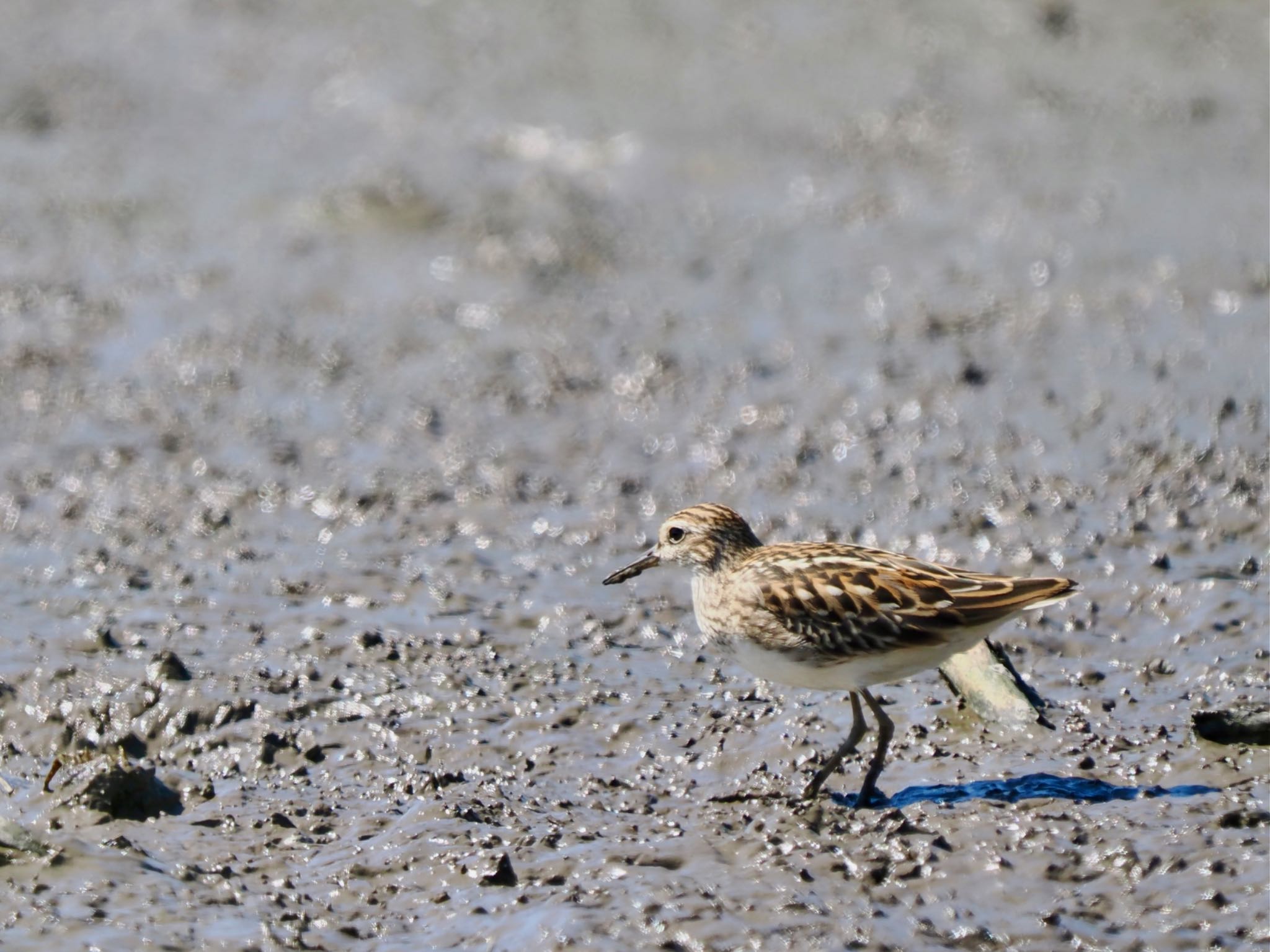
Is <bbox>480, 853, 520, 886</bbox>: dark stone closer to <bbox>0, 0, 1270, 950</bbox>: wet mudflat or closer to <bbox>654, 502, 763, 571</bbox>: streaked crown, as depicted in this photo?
<bbox>0, 0, 1270, 950</bbox>: wet mudflat

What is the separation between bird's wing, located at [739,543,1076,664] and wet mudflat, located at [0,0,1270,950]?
2.00 ft

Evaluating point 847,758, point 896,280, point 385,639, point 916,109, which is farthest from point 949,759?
point 916,109

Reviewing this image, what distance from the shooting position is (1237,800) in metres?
6.32

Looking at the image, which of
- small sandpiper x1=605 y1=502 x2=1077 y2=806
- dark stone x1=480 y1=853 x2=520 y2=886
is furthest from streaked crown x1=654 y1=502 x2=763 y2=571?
dark stone x1=480 y1=853 x2=520 y2=886

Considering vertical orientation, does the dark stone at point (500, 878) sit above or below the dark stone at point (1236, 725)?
below

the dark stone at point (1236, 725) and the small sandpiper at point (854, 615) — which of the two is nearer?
the small sandpiper at point (854, 615)

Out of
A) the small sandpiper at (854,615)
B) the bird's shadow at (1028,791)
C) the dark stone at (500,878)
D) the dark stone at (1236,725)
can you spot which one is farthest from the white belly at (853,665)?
the dark stone at (500,878)

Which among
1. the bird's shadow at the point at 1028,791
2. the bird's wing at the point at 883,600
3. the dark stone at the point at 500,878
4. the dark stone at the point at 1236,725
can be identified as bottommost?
the dark stone at the point at 500,878

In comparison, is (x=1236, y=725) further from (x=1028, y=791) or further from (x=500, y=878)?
(x=500, y=878)

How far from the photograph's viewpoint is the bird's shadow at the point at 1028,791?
21.2 feet

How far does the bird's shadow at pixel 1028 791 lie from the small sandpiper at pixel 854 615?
107 mm

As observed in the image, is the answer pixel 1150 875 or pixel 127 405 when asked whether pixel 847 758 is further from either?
pixel 127 405

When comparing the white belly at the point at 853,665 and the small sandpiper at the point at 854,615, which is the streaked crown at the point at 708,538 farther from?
the white belly at the point at 853,665

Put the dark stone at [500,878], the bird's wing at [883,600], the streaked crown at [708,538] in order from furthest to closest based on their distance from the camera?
the streaked crown at [708,538]
the bird's wing at [883,600]
the dark stone at [500,878]
